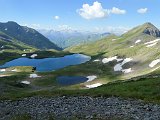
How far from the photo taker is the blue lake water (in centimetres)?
17470

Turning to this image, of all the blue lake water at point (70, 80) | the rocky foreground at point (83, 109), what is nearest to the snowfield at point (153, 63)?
the blue lake water at point (70, 80)

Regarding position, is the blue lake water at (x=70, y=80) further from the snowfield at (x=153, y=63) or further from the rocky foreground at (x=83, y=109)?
the rocky foreground at (x=83, y=109)

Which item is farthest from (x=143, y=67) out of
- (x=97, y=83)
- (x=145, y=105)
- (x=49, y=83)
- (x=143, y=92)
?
(x=145, y=105)

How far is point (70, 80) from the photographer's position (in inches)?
7121

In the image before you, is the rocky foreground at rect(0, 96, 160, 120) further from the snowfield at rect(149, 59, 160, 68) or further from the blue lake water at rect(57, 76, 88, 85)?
the snowfield at rect(149, 59, 160, 68)

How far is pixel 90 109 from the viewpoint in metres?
35.5

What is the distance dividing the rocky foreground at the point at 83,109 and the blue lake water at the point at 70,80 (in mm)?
→ 130753

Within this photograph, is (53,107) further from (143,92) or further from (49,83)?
(49,83)

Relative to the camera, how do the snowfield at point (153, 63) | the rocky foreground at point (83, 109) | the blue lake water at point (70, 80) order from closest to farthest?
the rocky foreground at point (83, 109), the blue lake water at point (70, 80), the snowfield at point (153, 63)

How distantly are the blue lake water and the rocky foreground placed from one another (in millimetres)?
130753

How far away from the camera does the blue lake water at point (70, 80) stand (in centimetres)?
17470

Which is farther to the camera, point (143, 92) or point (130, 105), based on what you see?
point (143, 92)

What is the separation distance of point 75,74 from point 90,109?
161 m

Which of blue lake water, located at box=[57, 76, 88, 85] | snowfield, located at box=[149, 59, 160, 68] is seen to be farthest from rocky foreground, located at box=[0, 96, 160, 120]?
snowfield, located at box=[149, 59, 160, 68]
